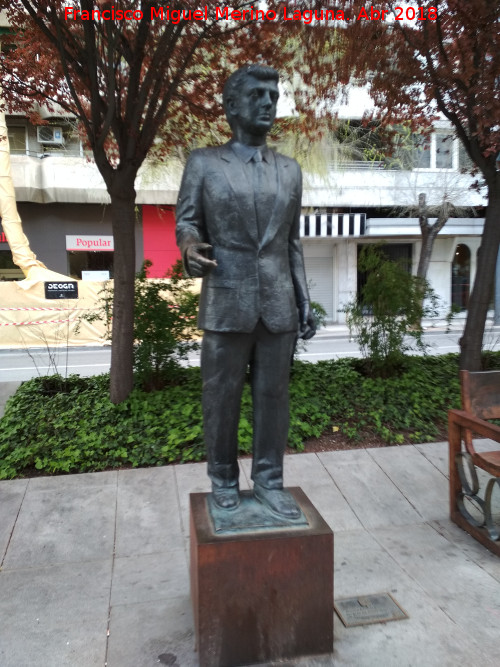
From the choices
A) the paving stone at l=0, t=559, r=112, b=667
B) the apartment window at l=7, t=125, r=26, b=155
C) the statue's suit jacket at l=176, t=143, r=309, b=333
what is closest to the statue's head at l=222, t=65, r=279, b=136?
the statue's suit jacket at l=176, t=143, r=309, b=333

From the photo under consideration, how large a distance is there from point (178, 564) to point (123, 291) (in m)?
3.72

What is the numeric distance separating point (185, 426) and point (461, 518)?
9.54ft

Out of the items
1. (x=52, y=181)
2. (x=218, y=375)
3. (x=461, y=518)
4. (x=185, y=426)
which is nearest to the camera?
(x=218, y=375)

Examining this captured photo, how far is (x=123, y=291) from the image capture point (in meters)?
6.60

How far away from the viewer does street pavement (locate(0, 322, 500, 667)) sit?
113 inches

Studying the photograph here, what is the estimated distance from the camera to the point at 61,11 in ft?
20.6

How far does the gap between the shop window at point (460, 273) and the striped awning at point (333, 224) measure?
5631 millimetres

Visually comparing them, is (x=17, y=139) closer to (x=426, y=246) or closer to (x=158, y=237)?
(x=158, y=237)

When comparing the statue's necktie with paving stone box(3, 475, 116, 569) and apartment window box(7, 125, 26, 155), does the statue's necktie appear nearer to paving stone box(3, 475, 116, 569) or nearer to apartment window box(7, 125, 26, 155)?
paving stone box(3, 475, 116, 569)

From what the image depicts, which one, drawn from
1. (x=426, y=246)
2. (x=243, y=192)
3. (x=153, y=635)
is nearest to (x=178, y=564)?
(x=153, y=635)

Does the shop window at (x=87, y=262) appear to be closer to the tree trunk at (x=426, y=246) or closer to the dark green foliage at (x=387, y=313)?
the tree trunk at (x=426, y=246)

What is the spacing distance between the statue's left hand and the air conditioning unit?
65.2ft

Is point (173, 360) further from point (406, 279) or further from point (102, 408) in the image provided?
point (406, 279)

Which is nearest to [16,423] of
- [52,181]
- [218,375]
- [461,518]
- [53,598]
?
[53,598]
